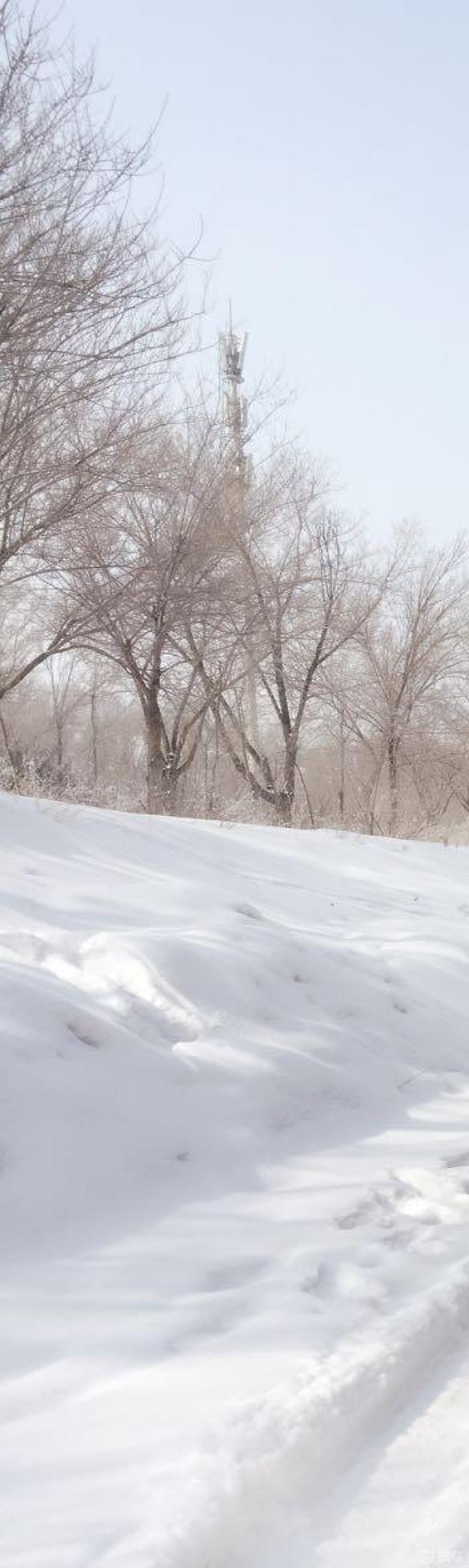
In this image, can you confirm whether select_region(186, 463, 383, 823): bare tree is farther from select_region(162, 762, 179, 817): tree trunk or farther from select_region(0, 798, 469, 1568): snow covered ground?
select_region(0, 798, 469, 1568): snow covered ground

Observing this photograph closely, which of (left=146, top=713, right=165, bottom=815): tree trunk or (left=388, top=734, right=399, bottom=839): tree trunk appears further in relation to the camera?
(left=388, top=734, right=399, bottom=839): tree trunk

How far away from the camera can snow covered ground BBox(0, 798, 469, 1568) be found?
1.88 meters

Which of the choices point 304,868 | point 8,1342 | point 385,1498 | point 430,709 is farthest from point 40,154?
point 430,709

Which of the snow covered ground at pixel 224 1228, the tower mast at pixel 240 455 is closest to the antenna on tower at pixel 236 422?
the tower mast at pixel 240 455

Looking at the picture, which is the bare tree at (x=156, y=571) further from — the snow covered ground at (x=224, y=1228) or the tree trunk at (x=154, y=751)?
the snow covered ground at (x=224, y=1228)

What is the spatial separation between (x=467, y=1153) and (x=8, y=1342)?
1.72 m

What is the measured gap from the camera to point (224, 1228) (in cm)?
309

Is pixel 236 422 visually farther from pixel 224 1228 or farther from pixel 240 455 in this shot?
pixel 224 1228

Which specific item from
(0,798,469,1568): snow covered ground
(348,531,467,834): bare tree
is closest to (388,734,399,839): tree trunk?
(348,531,467,834): bare tree

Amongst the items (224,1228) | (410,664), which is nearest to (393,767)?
(410,664)

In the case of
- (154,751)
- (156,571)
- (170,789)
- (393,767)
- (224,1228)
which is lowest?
(224,1228)

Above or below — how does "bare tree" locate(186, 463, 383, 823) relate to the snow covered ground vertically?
above

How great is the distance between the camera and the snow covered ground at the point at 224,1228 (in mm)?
1885

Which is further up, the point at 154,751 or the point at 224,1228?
the point at 154,751
